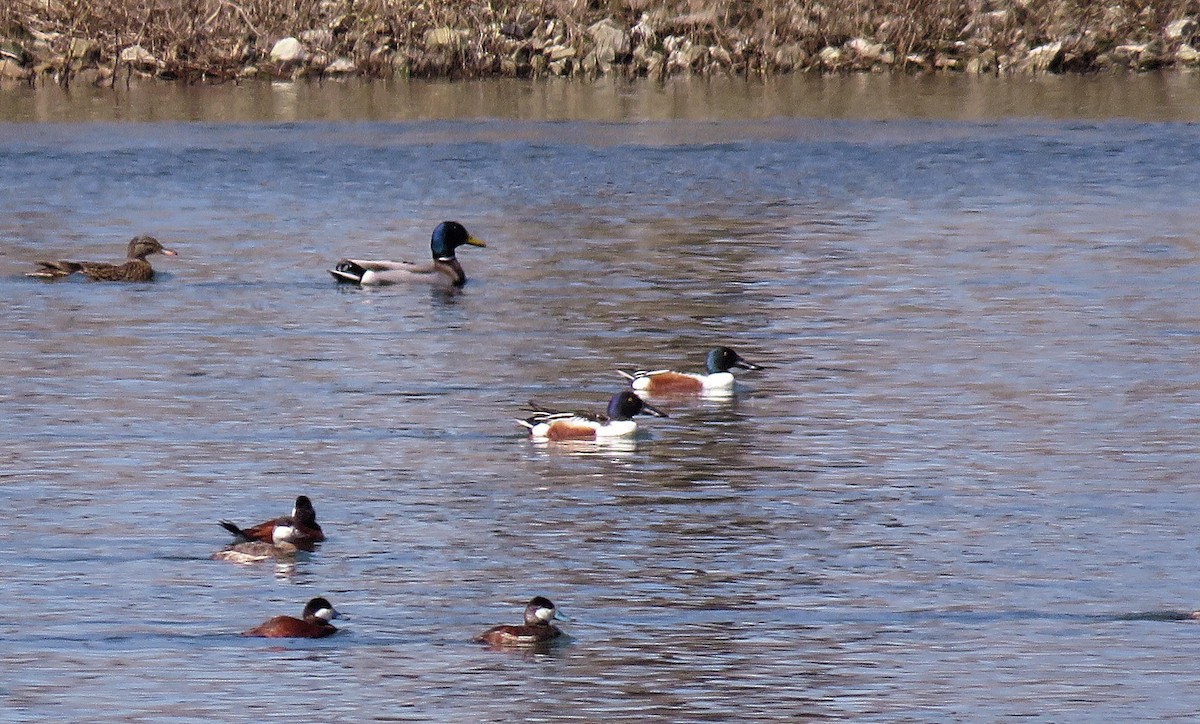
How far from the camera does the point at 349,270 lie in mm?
21156

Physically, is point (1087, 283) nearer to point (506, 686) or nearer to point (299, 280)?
point (299, 280)

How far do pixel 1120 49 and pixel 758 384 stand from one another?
2715 cm

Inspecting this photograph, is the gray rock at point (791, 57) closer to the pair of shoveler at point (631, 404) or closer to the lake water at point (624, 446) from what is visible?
the lake water at point (624, 446)

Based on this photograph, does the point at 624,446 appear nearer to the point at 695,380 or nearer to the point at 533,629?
the point at 695,380

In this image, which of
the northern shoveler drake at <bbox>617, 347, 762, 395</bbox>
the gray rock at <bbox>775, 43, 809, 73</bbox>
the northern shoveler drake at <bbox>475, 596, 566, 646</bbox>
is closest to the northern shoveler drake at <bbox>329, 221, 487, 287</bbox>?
the northern shoveler drake at <bbox>617, 347, 762, 395</bbox>

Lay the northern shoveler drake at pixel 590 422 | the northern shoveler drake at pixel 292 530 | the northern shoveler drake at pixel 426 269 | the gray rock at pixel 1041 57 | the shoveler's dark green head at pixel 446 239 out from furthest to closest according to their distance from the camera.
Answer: the gray rock at pixel 1041 57
the shoveler's dark green head at pixel 446 239
the northern shoveler drake at pixel 426 269
the northern shoveler drake at pixel 590 422
the northern shoveler drake at pixel 292 530

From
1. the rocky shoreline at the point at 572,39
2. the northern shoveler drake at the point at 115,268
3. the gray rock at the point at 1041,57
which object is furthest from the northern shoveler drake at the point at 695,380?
the gray rock at the point at 1041,57

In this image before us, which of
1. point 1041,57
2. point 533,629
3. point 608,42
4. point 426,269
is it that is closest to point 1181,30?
point 1041,57

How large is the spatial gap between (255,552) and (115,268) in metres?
10.5

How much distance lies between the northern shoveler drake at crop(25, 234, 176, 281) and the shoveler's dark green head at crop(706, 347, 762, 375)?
7.01 meters

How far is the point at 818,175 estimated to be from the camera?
1164 inches

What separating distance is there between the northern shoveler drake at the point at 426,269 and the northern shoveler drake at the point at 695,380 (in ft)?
18.2

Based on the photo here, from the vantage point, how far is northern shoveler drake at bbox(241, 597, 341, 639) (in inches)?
393

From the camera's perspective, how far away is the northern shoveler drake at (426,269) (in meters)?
21.2
